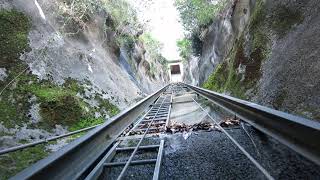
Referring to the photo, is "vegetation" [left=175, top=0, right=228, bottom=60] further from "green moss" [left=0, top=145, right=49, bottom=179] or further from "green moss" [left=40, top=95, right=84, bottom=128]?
"green moss" [left=0, top=145, right=49, bottom=179]

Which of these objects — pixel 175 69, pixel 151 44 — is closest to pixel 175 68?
pixel 175 69

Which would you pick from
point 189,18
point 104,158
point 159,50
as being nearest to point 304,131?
point 104,158

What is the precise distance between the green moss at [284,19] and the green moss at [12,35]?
22.5ft

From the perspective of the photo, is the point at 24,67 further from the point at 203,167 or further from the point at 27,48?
the point at 203,167

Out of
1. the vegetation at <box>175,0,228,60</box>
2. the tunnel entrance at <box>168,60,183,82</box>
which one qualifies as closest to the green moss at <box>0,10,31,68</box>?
the vegetation at <box>175,0,228,60</box>

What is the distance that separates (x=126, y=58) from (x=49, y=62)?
1360 centimetres

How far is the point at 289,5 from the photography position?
6.23m

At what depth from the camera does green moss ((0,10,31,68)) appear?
8.62 meters

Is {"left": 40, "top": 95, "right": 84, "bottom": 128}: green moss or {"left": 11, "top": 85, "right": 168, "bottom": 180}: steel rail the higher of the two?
{"left": 11, "top": 85, "right": 168, "bottom": 180}: steel rail

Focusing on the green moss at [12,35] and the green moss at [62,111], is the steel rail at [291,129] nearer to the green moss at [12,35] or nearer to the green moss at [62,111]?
the green moss at [62,111]

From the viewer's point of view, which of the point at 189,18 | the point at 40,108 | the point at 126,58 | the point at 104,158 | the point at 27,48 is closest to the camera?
the point at 104,158

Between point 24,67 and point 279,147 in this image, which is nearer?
point 279,147

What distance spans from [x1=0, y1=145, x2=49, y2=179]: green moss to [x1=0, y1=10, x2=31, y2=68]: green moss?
143 inches

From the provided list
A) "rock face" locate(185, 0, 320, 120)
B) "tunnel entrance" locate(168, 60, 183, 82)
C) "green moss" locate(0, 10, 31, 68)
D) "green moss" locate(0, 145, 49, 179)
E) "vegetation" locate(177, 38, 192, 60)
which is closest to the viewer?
"rock face" locate(185, 0, 320, 120)
